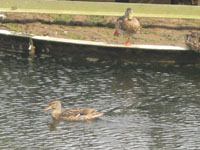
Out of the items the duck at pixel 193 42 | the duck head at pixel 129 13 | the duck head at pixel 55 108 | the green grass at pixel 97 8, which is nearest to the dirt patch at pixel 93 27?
the green grass at pixel 97 8

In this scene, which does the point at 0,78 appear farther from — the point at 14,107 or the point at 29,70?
the point at 14,107

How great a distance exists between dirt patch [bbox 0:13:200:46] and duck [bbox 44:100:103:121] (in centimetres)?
579

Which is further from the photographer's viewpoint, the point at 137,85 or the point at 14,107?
the point at 137,85

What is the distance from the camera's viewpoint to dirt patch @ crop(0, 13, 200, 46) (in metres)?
19.8

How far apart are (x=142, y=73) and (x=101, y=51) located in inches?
65.7

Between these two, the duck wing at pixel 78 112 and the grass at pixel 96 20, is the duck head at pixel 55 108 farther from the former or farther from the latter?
the grass at pixel 96 20

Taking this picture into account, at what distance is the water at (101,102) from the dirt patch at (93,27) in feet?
5.73

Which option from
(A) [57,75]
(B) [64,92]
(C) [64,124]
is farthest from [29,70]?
(C) [64,124]

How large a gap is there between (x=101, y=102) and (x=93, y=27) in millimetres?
6543

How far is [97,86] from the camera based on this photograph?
15.8 metres

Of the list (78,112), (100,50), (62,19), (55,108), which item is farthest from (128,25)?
(78,112)

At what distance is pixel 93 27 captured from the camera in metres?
20.8

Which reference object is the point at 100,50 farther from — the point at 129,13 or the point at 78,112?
the point at 78,112

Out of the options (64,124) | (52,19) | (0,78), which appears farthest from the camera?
(52,19)
